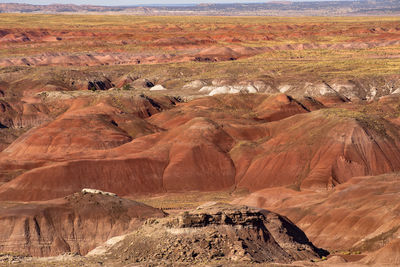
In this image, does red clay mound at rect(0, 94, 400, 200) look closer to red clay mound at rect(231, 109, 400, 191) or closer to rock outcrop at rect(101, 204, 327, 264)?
red clay mound at rect(231, 109, 400, 191)

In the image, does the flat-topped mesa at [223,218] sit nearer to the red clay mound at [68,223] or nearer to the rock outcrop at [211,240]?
the rock outcrop at [211,240]

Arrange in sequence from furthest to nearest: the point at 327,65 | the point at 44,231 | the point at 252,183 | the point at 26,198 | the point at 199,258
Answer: the point at 327,65, the point at 252,183, the point at 26,198, the point at 44,231, the point at 199,258

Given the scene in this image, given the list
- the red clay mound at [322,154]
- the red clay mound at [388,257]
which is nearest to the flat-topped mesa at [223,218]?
the red clay mound at [388,257]

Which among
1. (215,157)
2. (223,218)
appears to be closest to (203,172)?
(215,157)

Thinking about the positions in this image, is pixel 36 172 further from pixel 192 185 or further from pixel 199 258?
pixel 199 258

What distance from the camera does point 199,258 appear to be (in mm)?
40062

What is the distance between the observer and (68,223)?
58.8 metres

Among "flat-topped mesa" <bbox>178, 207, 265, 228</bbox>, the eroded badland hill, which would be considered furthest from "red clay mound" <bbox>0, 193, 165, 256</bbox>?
"flat-topped mesa" <bbox>178, 207, 265, 228</bbox>

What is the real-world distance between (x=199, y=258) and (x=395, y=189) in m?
30.1

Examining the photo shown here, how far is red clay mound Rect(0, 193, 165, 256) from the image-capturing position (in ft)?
185

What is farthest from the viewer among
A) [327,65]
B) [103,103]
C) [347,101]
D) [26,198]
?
[327,65]

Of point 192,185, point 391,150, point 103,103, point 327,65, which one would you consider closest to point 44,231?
point 192,185

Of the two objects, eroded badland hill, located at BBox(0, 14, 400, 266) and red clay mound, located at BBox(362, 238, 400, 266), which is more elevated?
red clay mound, located at BBox(362, 238, 400, 266)

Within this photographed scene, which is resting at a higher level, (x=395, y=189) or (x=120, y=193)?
(x=395, y=189)
